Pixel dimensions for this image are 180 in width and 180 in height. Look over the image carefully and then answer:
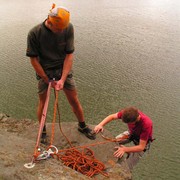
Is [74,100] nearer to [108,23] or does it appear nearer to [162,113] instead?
[162,113]

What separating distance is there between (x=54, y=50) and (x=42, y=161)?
5.66 feet

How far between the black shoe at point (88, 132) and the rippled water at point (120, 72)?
2385mm

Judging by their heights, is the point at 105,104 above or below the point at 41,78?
below

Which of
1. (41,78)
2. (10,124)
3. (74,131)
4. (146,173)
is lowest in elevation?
(146,173)

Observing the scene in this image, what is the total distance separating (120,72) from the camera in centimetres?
1101

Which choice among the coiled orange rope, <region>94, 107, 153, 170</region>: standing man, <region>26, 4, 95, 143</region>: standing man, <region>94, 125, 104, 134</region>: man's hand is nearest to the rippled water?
<region>94, 107, 153, 170</region>: standing man

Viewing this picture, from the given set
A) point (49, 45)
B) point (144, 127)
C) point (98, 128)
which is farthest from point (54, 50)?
point (144, 127)

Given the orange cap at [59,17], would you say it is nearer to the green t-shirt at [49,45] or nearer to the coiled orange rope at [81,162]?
the green t-shirt at [49,45]

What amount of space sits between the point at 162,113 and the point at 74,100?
16.8ft

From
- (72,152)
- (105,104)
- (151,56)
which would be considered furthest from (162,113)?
(72,152)

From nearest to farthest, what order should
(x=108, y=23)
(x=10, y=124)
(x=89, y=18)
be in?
(x=10, y=124) → (x=108, y=23) → (x=89, y=18)

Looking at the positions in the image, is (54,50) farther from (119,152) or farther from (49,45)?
(119,152)

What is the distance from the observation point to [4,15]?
1905 centimetres

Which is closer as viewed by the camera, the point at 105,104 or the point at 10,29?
the point at 105,104
